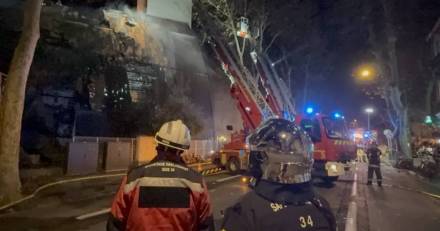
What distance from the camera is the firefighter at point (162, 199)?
9.27ft

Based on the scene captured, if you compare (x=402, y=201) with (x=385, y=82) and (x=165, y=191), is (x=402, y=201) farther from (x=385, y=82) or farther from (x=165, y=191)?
(x=385, y=82)

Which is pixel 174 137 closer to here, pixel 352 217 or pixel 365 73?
pixel 352 217

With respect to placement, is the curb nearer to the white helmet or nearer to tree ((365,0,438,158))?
the white helmet

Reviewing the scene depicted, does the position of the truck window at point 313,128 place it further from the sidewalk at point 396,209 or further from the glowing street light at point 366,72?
the glowing street light at point 366,72

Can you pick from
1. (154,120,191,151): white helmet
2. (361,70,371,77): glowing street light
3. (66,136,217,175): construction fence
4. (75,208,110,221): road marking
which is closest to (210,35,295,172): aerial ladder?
(66,136,217,175): construction fence

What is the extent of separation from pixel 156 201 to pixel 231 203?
790 centimetres

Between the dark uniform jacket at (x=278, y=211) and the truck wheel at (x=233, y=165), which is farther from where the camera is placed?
the truck wheel at (x=233, y=165)

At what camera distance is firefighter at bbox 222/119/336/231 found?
2.11m

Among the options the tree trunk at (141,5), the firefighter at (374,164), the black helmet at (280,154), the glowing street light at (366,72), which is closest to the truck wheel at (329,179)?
the firefighter at (374,164)

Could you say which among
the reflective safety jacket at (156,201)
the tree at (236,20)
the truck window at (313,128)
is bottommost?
the reflective safety jacket at (156,201)

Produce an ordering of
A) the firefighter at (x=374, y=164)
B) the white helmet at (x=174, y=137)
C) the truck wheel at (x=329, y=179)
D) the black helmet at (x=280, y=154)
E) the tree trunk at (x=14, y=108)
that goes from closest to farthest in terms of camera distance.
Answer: the black helmet at (x=280, y=154) < the white helmet at (x=174, y=137) < the tree trunk at (x=14, y=108) < the truck wheel at (x=329, y=179) < the firefighter at (x=374, y=164)

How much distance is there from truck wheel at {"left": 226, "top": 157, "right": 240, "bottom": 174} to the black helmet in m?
14.6

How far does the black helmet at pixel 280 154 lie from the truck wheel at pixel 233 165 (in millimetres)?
14586

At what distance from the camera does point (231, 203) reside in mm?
10508
